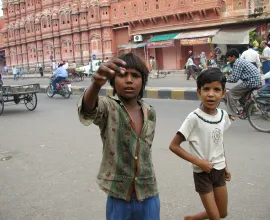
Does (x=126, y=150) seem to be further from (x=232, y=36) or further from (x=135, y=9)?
(x=135, y=9)

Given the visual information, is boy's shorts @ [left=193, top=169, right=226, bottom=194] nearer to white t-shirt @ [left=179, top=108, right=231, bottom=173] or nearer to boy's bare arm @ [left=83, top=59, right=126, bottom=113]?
white t-shirt @ [left=179, top=108, right=231, bottom=173]

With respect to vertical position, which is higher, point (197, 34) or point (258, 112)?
point (197, 34)

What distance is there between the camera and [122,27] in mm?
28359

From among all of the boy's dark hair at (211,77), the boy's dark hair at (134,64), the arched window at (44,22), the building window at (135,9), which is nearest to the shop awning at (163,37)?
the building window at (135,9)

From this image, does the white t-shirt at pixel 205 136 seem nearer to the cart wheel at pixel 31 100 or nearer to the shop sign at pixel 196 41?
the cart wheel at pixel 31 100

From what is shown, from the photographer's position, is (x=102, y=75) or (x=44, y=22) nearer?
(x=102, y=75)

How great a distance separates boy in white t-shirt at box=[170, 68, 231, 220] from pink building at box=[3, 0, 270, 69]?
19570 millimetres

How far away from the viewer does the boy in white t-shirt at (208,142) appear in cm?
204

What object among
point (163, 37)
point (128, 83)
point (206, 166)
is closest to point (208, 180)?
point (206, 166)

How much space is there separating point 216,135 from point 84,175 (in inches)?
81.5

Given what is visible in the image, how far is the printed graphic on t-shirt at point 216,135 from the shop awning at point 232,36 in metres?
19.6

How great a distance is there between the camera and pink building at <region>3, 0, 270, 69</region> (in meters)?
21.6

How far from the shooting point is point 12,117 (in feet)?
26.9

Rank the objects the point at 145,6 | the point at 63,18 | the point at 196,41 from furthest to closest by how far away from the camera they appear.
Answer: the point at 63,18, the point at 145,6, the point at 196,41
